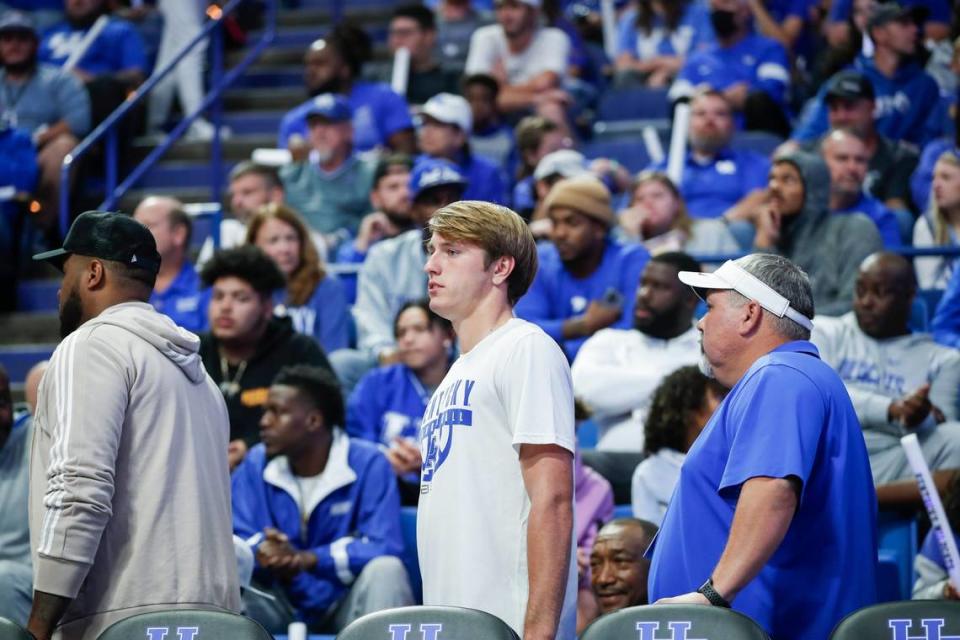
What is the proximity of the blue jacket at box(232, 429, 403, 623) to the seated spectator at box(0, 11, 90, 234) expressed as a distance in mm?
4337

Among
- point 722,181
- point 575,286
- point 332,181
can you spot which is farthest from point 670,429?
point 332,181

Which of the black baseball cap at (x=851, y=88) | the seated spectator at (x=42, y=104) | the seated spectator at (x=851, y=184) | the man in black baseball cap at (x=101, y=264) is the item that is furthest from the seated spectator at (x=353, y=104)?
the man in black baseball cap at (x=101, y=264)

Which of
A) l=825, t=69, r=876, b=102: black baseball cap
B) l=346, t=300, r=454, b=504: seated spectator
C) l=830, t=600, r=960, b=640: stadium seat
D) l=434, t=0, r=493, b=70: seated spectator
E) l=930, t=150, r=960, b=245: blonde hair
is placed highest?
l=434, t=0, r=493, b=70: seated spectator

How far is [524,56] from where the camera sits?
11.1 m

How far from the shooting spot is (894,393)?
21.9 ft

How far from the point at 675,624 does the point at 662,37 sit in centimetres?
863

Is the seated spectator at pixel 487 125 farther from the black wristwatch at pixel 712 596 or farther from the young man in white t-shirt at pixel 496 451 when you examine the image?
the black wristwatch at pixel 712 596

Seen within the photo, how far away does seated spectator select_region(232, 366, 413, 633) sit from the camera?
580cm

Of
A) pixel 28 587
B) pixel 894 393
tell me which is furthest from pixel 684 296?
A: pixel 28 587

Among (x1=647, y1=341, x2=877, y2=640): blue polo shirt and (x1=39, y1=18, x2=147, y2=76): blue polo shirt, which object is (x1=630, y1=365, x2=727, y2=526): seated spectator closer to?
(x1=647, y1=341, x2=877, y2=640): blue polo shirt

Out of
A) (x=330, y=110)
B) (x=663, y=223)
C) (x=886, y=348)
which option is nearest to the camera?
(x=886, y=348)

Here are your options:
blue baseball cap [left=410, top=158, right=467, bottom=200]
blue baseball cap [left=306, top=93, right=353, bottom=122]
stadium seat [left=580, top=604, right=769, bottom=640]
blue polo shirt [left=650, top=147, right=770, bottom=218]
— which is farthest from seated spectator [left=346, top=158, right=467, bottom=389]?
stadium seat [left=580, top=604, right=769, bottom=640]

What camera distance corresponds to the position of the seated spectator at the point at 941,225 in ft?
25.7

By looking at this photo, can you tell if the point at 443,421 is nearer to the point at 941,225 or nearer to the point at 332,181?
the point at 941,225
